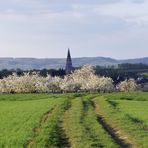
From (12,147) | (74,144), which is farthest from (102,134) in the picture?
(12,147)

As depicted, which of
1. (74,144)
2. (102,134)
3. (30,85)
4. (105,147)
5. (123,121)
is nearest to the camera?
(105,147)

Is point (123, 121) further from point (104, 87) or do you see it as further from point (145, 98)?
point (104, 87)

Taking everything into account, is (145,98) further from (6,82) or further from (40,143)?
(6,82)

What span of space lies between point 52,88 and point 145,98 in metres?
79.5

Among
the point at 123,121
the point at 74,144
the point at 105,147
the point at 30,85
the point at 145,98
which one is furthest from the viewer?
the point at 30,85

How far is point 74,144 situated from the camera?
23.5 m

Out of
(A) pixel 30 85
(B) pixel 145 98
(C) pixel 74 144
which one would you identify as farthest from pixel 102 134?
(A) pixel 30 85

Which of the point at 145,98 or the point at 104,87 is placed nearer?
the point at 145,98

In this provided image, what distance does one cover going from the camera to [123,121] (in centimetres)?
3444

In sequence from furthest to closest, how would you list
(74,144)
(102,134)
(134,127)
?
(134,127) → (102,134) → (74,144)

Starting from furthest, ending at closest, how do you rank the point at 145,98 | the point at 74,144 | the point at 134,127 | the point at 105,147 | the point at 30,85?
1. the point at 30,85
2. the point at 145,98
3. the point at 134,127
4. the point at 74,144
5. the point at 105,147

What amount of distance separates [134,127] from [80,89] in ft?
426

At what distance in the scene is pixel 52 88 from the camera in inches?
6339

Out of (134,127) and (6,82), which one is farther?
(6,82)
